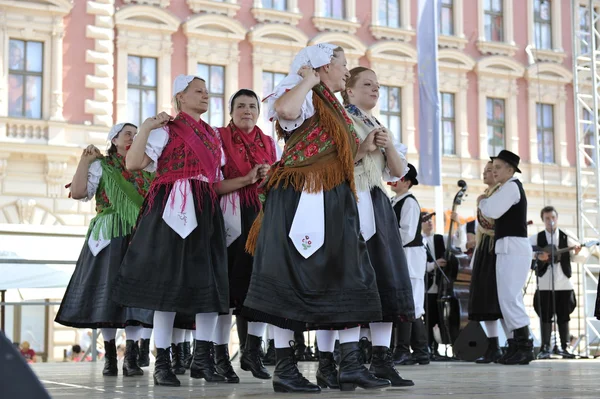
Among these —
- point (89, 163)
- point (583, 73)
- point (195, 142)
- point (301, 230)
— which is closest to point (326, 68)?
point (301, 230)

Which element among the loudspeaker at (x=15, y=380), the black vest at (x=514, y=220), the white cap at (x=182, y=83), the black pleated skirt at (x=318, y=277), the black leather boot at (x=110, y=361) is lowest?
the black leather boot at (x=110, y=361)

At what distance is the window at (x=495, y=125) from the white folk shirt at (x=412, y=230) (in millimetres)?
17730

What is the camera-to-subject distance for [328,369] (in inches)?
179

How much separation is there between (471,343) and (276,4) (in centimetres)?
1527

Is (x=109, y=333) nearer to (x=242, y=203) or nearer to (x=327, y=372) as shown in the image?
(x=242, y=203)

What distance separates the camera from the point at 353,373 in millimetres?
4223

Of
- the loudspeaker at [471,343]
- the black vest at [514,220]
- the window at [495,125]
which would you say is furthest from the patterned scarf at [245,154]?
the window at [495,125]

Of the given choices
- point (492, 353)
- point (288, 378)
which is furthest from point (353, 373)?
point (492, 353)

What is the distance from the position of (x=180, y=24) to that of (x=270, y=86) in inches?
96.8

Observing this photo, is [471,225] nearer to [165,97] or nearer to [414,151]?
[165,97]

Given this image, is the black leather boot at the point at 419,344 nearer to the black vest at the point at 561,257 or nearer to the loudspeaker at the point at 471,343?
the loudspeaker at the point at 471,343

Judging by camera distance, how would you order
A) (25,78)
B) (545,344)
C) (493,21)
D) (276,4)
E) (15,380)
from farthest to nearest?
(493,21)
(276,4)
(25,78)
(545,344)
(15,380)

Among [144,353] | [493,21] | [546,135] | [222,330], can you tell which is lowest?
[144,353]

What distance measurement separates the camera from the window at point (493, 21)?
2597 centimetres
